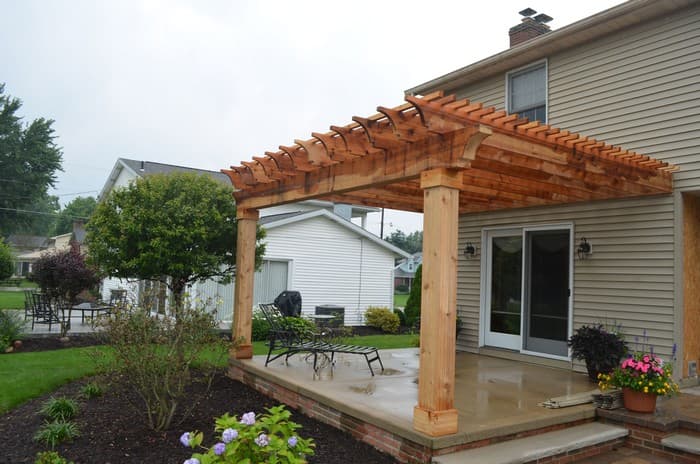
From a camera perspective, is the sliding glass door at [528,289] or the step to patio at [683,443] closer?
the step to patio at [683,443]

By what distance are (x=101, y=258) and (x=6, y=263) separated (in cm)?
596

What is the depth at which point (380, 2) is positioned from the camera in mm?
12875

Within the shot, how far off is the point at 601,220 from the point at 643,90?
5.85 ft

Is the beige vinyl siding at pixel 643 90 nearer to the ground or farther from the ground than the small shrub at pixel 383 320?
farther from the ground

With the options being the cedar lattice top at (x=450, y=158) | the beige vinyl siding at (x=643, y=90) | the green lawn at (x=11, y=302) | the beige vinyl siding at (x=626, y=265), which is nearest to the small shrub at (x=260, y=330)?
the cedar lattice top at (x=450, y=158)

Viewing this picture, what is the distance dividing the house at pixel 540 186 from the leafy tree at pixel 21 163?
3013 cm

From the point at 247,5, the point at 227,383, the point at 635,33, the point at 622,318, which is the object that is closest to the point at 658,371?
the point at 622,318

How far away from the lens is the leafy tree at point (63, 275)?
430 inches

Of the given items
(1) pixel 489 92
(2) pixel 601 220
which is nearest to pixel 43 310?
→ (1) pixel 489 92

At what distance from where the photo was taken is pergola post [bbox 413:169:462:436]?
402 cm

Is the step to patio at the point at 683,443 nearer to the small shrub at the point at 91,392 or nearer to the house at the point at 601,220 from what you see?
the house at the point at 601,220

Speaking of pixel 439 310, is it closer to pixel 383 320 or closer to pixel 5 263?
pixel 383 320

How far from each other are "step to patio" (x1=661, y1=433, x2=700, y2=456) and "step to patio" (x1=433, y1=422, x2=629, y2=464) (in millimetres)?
361

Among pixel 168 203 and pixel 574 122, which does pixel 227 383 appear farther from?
pixel 574 122
